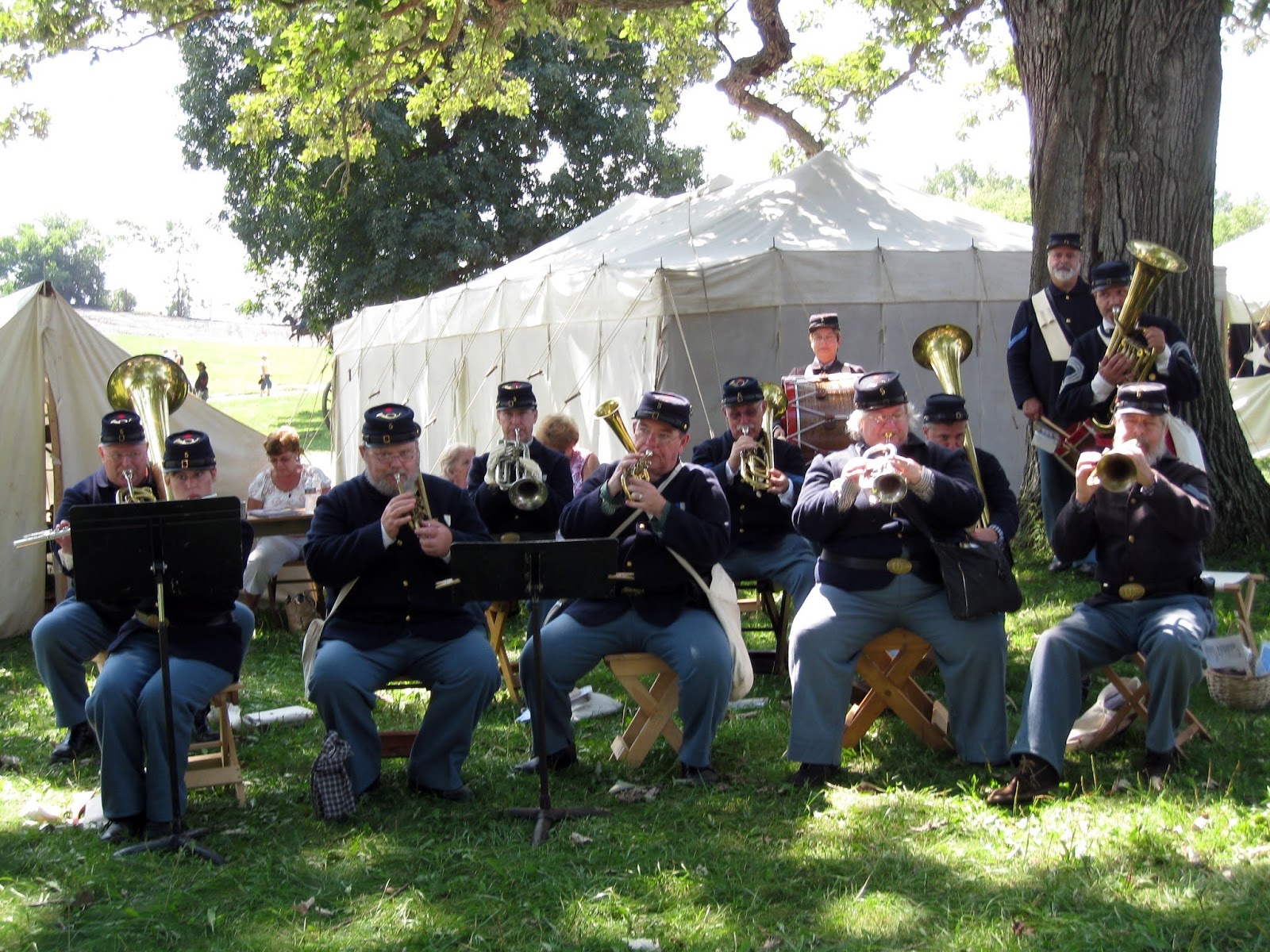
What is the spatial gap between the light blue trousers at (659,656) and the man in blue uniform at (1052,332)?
9.03 ft

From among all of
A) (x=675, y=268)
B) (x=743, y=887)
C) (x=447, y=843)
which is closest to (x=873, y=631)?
(x=743, y=887)

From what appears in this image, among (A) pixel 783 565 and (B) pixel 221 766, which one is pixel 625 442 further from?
(B) pixel 221 766

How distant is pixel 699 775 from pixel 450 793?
3.34ft

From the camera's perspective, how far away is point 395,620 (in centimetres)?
548

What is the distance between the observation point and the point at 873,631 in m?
5.42

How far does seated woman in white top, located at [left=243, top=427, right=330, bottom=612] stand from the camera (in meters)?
8.90

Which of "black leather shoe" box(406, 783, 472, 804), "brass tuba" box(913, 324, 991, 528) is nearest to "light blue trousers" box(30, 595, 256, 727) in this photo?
"black leather shoe" box(406, 783, 472, 804)

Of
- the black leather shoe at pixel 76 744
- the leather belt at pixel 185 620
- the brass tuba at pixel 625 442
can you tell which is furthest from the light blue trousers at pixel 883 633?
the black leather shoe at pixel 76 744

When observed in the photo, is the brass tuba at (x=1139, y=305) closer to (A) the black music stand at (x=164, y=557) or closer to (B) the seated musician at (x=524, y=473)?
(B) the seated musician at (x=524, y=473)

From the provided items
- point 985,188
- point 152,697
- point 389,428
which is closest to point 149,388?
point 389,428

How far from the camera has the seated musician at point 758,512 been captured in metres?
6.94

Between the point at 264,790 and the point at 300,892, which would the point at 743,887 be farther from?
the point at 264,790

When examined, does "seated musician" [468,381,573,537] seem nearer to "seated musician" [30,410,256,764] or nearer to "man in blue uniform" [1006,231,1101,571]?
"seated musician" [30,410,256,764]

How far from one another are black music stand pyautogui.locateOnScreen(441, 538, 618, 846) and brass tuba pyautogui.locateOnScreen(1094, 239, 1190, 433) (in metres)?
2.97
